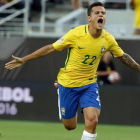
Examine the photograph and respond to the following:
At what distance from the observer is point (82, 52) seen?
30.8ft

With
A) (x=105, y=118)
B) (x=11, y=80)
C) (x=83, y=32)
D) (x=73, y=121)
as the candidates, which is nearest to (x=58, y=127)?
(x=105, y=118)

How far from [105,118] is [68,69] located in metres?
6.07

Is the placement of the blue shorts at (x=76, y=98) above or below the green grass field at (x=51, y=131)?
above

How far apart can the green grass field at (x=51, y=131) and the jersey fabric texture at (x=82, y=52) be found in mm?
2553

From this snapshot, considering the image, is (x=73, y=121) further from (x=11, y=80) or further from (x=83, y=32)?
(x=11, y=80)

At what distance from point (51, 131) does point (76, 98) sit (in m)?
3.62

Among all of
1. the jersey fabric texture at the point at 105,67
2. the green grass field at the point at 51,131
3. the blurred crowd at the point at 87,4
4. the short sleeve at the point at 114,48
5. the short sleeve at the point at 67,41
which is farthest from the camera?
the blurred crowd at the point at 87,4

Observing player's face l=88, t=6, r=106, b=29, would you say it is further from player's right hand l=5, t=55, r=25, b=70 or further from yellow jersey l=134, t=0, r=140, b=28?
yellow jersey l=134, t=0, r=140, b=28

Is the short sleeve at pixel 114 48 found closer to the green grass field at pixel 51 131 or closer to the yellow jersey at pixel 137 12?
the green grass field at pixel 51 131

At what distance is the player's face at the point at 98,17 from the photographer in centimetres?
924

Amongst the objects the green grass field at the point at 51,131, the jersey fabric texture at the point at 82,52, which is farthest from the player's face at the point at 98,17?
the green grass field at the point at 51,131

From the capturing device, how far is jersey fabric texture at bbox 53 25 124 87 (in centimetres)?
938

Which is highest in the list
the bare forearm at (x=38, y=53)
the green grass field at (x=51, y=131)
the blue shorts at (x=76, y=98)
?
the bare forearm at (x=38, y=53)

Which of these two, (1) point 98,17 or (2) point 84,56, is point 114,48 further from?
(1) point 98,17
